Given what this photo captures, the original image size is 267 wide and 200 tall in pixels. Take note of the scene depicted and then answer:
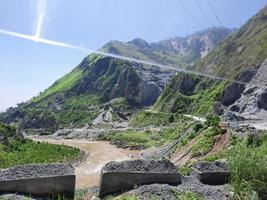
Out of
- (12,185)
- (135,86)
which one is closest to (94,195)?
(12,185)

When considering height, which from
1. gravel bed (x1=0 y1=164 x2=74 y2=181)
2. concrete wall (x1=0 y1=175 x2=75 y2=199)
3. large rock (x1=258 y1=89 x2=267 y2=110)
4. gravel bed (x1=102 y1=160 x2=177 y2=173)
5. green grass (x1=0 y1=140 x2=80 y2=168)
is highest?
large rock (x1=258 y1=89 x2=267 y2=110)

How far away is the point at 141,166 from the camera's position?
20812mm

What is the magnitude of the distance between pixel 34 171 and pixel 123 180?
424 cm

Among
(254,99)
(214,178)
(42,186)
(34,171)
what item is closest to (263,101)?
(254,99)

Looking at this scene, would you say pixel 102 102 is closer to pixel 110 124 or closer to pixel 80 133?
pixel 110 124

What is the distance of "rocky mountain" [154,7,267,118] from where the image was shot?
91.8 meters

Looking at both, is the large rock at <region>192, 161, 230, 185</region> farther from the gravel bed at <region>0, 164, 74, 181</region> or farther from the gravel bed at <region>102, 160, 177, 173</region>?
the gravel bed at <region>0, 164, 74, 181</region>

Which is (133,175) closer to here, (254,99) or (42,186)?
(42,186)

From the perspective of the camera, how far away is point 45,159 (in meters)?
55.0

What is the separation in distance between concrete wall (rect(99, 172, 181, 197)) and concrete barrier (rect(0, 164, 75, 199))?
1611mm

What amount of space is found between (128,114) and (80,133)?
41.2 meters

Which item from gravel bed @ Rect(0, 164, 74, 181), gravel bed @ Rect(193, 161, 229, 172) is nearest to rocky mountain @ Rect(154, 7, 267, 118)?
gravel bed @ Rect(193, 161, 229, 172)

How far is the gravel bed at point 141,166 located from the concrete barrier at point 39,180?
210 cm

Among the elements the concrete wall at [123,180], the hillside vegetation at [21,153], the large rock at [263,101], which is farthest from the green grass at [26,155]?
the large rock at [263,101]
